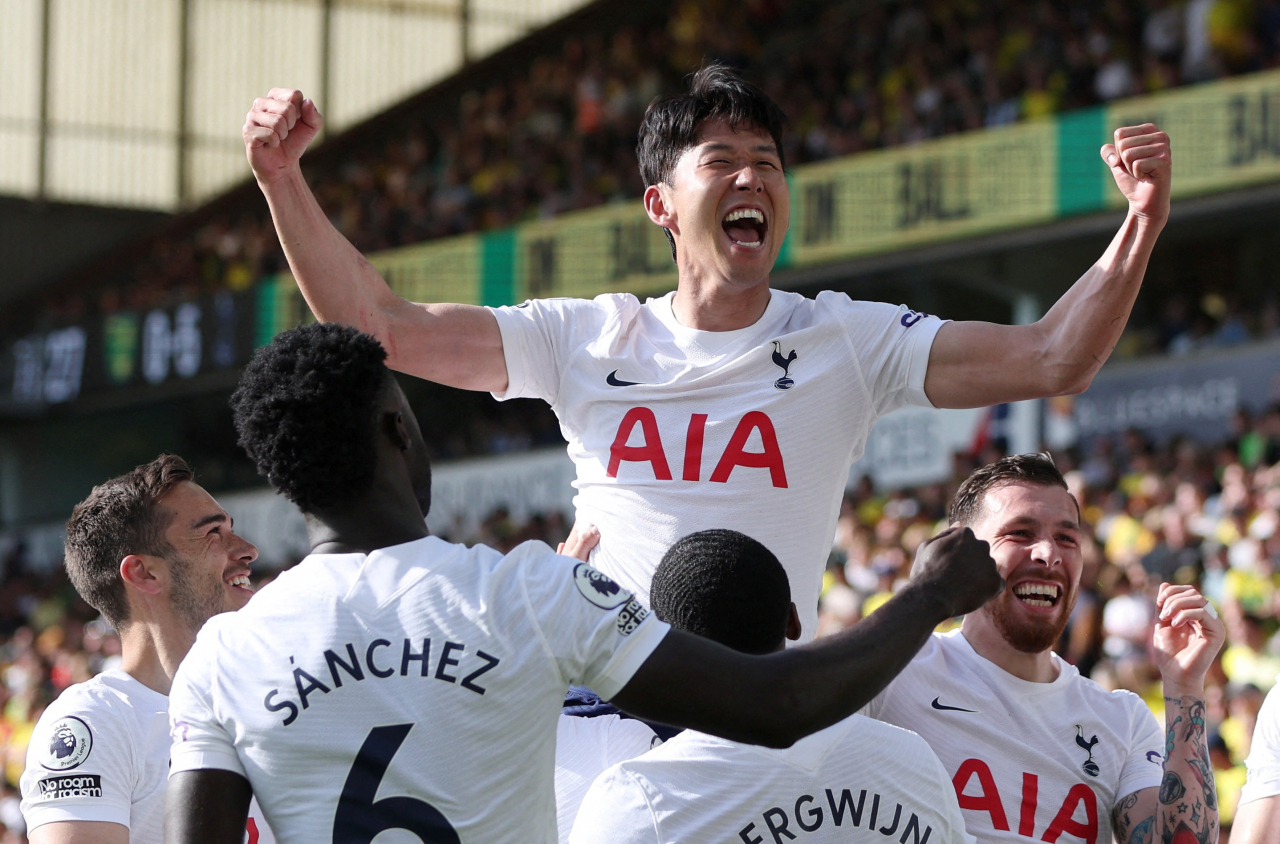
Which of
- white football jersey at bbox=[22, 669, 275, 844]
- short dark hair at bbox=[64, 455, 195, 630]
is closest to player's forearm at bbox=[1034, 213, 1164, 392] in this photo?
white football jersey at bbox=[22, 669, 275, 844]

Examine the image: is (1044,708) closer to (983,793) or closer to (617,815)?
(983,793)

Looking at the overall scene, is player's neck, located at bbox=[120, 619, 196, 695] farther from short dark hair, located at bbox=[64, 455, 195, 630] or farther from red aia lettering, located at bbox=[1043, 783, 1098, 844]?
red aia lettering, located at bbox=[1043, 783, 1098, 844]

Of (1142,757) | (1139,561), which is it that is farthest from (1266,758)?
(1139,561)

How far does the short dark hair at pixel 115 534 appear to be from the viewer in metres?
3.66

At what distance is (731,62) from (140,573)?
16.4 m

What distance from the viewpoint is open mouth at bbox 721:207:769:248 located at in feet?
10.6

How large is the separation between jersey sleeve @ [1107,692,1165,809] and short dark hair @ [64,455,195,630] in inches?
90.6

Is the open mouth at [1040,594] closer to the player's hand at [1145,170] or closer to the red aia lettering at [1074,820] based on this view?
the red aia lettering at [1074,820]

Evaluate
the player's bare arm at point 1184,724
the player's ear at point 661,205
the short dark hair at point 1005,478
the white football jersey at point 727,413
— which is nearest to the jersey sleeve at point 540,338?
the white football jersey at point 727,413

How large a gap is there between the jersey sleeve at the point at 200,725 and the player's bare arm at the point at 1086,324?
5.32ft

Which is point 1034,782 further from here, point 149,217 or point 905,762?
point 149,217

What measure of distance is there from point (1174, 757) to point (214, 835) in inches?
79.1

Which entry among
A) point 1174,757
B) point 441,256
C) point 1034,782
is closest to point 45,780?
point 1034,782

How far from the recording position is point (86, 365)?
21.1 metres
